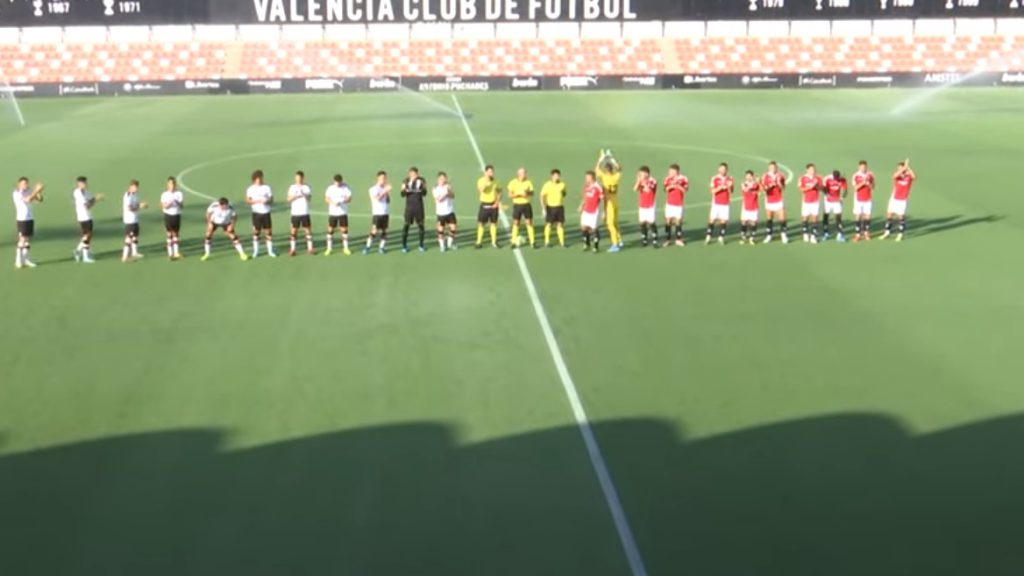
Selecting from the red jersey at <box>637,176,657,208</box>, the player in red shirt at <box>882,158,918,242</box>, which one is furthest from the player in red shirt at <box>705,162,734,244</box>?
the player in red shirt at <box>882,158,918,242</box>

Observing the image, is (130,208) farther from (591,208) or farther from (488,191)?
(591,208)

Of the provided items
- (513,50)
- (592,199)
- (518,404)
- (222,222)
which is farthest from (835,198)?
(513,50)

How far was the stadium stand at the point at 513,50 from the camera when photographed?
6425 centimetres

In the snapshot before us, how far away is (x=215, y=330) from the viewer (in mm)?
20844

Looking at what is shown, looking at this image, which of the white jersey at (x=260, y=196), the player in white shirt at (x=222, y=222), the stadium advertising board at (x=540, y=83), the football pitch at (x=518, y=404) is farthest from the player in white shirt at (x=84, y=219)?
the stadium advertising board at (x=540, y=83)

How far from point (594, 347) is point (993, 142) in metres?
28.2

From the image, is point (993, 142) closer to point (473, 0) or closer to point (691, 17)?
point (691, 17)

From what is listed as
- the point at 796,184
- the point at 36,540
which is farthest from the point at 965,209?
the point at 36,540

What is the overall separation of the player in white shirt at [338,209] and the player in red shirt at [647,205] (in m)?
5.64

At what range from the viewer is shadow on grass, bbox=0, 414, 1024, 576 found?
1271 centimetres

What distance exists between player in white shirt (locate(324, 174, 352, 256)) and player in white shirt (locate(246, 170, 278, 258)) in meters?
1.12

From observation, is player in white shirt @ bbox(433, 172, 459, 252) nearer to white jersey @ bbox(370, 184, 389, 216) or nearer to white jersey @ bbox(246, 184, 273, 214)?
white jersey @ bbox(370, 184, 389, 216)

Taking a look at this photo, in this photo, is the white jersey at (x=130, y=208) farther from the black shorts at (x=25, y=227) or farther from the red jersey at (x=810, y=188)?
the red jersey at (x=810, y=188)

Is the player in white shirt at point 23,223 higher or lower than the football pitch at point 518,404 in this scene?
higher
